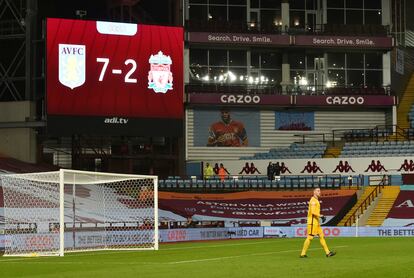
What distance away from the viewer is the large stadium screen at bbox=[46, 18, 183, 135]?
149ft

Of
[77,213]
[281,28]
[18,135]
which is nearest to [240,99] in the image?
[281,28]

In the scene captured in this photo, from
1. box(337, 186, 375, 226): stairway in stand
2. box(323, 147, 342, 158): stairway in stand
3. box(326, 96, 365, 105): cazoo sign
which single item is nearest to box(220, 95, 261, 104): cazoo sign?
box(326, 96, 365, 105): cazoo sign

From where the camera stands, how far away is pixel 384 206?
4634 centimetres

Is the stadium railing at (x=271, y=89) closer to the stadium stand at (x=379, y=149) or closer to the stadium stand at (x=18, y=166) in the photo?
the stadium stand at (x=379, y=149)

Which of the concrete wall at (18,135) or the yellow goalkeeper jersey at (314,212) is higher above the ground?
the concrete wall at (18,135)

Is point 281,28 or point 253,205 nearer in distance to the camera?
point 253,205

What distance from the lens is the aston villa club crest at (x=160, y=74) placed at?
1863 inches

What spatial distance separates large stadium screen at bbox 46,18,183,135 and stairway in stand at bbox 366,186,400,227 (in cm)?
1167

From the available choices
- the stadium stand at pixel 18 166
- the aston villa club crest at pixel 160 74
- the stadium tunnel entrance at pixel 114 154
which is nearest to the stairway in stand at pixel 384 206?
the aston villa club crest at pixel 160 74

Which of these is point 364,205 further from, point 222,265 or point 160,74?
point 222,265

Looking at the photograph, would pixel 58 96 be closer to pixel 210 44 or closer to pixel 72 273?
pixel 210 44

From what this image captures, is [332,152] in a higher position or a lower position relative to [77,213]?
higher

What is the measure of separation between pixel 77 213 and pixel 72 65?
939 cm

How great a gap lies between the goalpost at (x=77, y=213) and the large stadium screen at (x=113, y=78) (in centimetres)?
419
